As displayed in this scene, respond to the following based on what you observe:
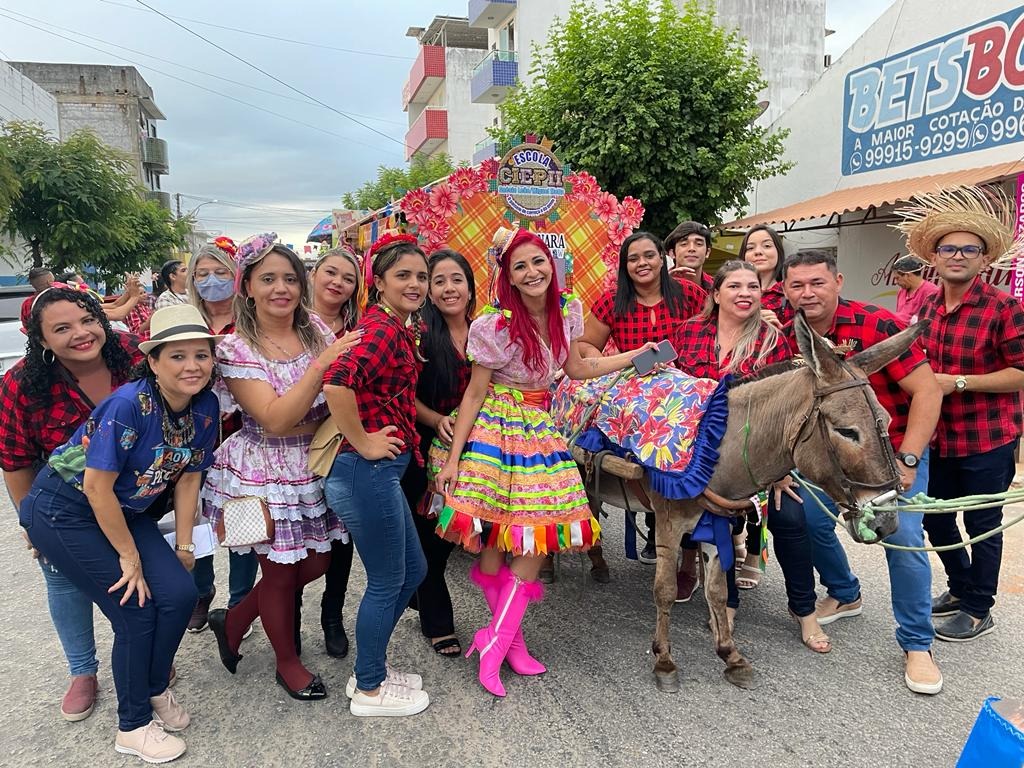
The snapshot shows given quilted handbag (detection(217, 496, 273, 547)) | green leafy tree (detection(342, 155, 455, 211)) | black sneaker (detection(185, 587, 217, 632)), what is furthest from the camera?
green leafy tree (detection(342, 155, 455, 211))

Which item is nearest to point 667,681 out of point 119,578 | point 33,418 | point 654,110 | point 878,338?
point 878,338

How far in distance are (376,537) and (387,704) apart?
78 centimetres

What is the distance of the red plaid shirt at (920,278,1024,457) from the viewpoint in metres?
3.06

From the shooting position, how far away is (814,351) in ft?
7.89

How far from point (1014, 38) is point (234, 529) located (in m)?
9.78

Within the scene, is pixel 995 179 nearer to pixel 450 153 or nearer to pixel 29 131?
pixel 29 131

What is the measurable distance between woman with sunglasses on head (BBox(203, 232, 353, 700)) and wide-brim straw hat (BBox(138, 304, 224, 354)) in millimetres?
175

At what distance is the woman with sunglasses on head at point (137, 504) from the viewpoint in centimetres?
232

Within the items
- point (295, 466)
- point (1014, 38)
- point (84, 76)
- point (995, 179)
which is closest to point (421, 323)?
point (295, 466)

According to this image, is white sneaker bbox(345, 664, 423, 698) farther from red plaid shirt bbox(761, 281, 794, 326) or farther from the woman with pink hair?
red plaid shirt bbox(761, 281, 794, 326)

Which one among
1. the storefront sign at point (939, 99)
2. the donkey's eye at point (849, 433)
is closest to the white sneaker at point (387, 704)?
the donkey's eye at point (849, 433)

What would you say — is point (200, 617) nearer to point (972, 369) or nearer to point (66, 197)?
point (972, 369)

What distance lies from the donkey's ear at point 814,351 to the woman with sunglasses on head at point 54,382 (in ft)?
8.84

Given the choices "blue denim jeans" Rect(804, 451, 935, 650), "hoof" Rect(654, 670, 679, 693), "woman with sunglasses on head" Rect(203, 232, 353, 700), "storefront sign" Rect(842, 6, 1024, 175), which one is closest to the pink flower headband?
"woman with sunglasses on head" Rect(203, 232, 353, 700)
